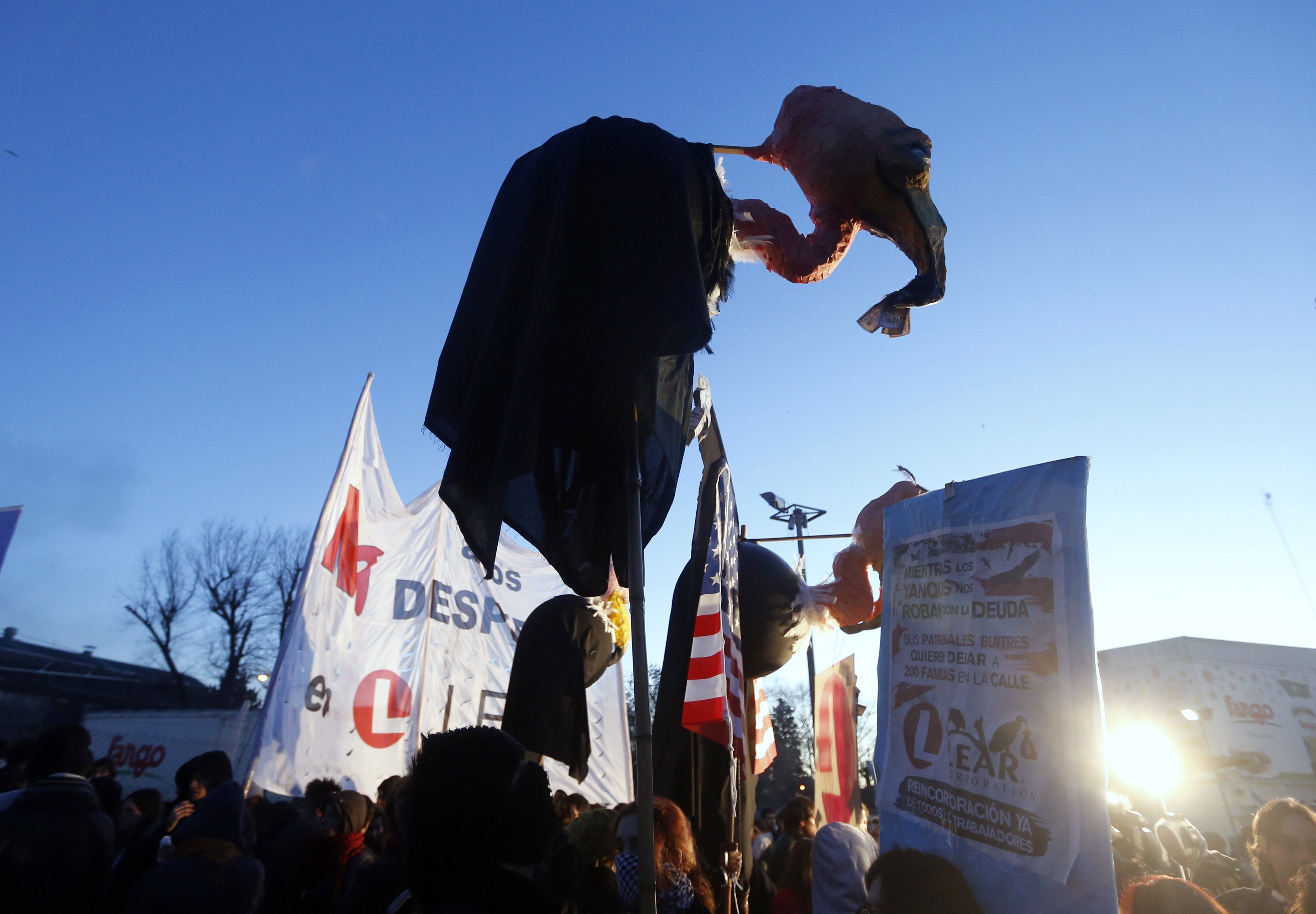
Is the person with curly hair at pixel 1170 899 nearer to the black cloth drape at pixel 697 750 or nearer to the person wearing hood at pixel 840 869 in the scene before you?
the person wearing hood at pixel 840 869

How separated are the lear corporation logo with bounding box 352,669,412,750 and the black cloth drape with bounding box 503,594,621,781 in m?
2.19

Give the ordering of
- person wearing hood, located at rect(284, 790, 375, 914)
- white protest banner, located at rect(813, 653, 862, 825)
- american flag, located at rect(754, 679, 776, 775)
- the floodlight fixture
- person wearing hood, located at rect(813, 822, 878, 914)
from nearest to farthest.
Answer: person wearing hood, located at rect(813, 822, 878, 914)
person wearing hood, located at rect(284, 790, 375, 914)
american flag, located at rect(754, 679, 776, 775)
white protest banner, located at rect(813, 653, 862, 825)
the floodlight fixture

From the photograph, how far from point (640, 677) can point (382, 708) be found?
16.6ft

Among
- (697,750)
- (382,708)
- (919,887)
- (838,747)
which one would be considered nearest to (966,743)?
(919,887)

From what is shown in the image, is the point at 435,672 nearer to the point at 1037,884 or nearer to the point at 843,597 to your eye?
the point at 843,597

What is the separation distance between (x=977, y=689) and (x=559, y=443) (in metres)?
1.34

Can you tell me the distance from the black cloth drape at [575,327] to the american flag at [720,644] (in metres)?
1.21

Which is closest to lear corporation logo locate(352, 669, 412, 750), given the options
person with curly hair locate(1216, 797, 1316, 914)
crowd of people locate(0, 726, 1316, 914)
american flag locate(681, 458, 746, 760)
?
crowd of people locate(0, 726, 1316, 914)

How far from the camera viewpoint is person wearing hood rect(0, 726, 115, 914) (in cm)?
291

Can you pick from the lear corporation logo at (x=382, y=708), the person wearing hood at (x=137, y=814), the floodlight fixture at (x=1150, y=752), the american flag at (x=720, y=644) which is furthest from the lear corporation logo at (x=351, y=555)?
the floodlight fixture at (x=1150, y=752)

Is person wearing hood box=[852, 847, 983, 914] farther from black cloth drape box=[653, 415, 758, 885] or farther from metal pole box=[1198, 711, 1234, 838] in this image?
metal pole box=[1198, 711, 1234, 838]

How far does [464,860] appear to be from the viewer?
1447 millimetres

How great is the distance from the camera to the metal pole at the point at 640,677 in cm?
146

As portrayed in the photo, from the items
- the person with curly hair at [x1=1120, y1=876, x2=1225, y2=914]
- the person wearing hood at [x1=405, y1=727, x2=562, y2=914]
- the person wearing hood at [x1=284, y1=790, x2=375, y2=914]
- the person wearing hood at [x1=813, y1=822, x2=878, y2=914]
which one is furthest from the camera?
the person wearing hood at [x1=284, y1=790, x2=375, y2=914]
